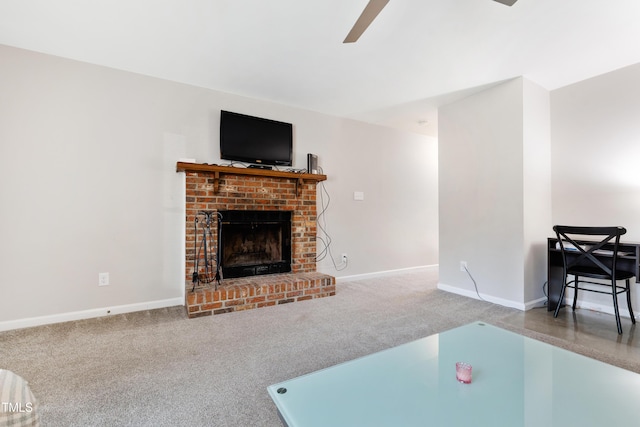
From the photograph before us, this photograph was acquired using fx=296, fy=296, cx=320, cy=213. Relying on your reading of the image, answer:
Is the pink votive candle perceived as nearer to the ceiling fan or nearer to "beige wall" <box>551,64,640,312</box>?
the ceiling fan

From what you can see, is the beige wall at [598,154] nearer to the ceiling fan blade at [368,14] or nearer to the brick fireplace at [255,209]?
the brick fireplace at [255,209]

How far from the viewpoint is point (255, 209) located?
11.1 ft

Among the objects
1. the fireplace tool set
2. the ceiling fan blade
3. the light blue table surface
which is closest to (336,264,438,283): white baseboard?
the fireplace tool set

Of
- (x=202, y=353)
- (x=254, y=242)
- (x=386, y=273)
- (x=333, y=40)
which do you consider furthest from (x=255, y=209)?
(x=386, y=273)

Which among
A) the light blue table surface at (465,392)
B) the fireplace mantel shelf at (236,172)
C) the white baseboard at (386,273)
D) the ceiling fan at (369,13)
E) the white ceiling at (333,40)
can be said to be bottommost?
the white baseboard at (386,273)

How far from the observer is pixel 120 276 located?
2.76 metres

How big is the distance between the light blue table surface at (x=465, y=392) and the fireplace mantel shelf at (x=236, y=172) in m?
2.34

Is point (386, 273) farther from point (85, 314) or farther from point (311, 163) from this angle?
point (85, 314)

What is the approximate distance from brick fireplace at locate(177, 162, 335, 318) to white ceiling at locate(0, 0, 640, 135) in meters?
0.97

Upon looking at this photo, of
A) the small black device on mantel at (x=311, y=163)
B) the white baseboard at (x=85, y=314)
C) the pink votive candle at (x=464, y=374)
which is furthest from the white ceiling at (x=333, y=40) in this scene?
the white baseboard at (x=85, y=314)

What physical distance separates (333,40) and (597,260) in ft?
9.29

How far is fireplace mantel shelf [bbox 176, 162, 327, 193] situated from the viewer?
2.87 m

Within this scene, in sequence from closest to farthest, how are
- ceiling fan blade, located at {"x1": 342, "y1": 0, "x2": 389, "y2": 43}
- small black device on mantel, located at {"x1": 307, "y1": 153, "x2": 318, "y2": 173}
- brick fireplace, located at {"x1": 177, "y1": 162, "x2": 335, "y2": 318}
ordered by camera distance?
ceiling fan blade, located at {"x1": 342, "y1": 0, "x2": 389, "y2": 43} → brick fireplace, located at {"x1": 177, "y1": 162, "x2": 335, "y2": 318} → small black device on mantel, located at {"x1": 307, "y1": 153, "x2": 318, "y2": 173}

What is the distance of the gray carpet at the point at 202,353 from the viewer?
54.6 inches
